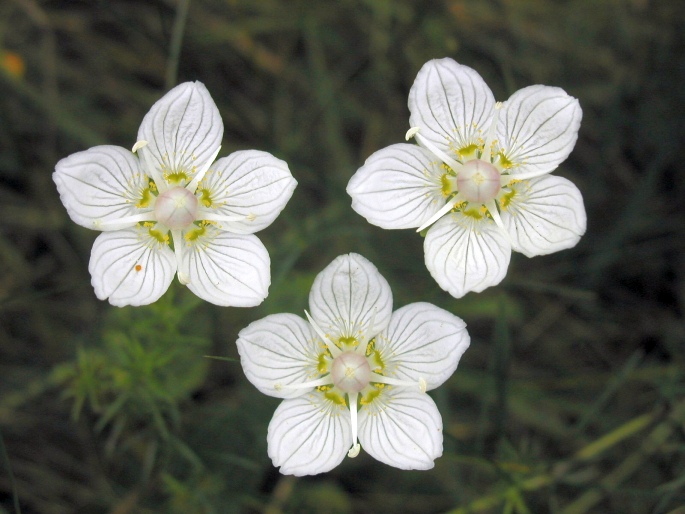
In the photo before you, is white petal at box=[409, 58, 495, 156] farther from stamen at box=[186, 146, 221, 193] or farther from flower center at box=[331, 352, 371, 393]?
flower center at box=[331, 352, 371, 393]

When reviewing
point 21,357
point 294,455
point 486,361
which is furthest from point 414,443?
point 21,357

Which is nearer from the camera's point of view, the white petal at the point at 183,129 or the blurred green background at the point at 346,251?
the white petal at the point at 183,129

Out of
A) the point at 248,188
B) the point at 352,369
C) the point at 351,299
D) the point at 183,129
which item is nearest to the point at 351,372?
the point at 352,369

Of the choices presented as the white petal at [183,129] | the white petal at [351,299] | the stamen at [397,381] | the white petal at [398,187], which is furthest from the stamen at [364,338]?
the white petal at [183,129]

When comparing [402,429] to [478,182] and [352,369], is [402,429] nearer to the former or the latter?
[352,369]

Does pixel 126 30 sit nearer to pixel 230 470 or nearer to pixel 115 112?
pixel 115 112

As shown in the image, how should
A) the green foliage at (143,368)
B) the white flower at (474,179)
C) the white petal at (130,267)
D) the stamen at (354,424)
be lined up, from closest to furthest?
the stamen at (354,424) < the white petal at (130,267) < the white flower at (474,179) < the green foliage at (143,368)

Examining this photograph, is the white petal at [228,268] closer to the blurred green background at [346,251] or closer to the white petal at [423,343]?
the white petal at [423,343]
